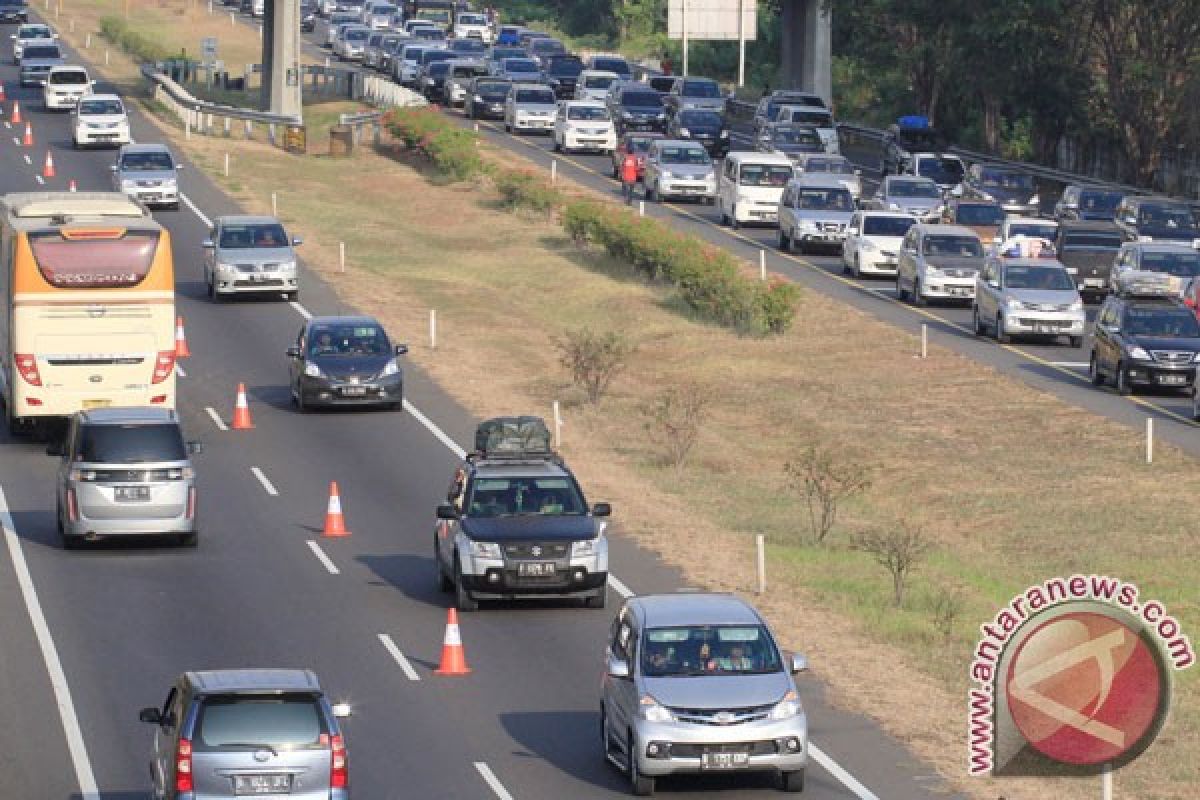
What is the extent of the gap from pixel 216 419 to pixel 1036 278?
1877 centimetres

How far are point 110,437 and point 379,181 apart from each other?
5478 cm

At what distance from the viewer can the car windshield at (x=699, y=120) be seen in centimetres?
9806

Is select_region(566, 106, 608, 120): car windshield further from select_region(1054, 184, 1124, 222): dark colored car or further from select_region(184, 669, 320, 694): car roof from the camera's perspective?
select_region(184, 669, 320, 694): car roof

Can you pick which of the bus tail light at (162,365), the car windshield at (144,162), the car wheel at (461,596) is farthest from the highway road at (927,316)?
the car wheel at (461,596)

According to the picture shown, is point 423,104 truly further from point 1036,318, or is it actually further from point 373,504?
point 373,504

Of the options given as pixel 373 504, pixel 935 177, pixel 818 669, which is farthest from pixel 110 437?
pixel 935 177

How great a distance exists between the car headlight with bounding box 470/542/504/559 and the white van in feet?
153

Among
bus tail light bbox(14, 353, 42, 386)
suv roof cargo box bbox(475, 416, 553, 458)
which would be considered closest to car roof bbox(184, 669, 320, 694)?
suv roof cargo box bbox(475, 416, 553, 458)

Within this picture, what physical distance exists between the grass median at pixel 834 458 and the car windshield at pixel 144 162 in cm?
392

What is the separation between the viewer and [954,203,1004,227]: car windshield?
73.9 m

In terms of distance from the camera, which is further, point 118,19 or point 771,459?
point 118,19

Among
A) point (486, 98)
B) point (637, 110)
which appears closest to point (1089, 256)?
point (637, 110)

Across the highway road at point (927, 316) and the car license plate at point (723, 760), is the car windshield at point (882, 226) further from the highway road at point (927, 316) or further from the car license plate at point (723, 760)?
the car license plate at point (723, 760)

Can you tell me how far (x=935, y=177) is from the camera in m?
85.6
